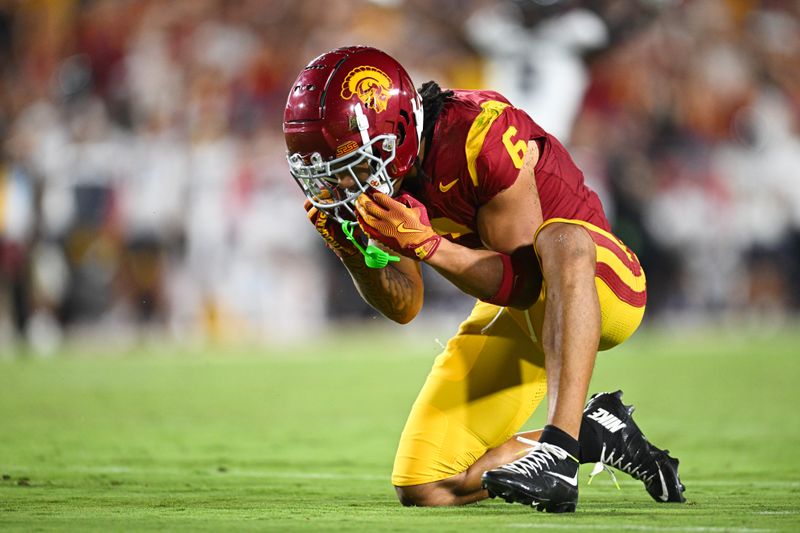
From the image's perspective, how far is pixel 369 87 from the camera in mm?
3777

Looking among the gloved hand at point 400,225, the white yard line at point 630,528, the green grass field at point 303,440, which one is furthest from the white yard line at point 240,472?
the gloved hand at point 400,225

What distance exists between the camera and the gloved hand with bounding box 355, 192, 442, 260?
3568 mm

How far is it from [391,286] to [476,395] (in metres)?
0.47

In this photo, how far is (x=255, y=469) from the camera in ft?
16.6

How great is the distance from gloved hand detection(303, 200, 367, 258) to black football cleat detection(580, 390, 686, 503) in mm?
915

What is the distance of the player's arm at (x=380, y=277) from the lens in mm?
4027

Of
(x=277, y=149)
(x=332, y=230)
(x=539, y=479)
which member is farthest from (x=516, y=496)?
(x=277, y=149)

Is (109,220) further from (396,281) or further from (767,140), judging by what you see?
(396,281)

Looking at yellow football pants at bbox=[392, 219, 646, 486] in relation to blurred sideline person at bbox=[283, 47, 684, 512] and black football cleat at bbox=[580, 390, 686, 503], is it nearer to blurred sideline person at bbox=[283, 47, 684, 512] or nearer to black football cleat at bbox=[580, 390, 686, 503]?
blurred sideline person at bbox=[283, 47, 684, 512]

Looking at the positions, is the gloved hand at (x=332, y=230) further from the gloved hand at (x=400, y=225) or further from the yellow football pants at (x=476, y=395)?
the yellow football pants at (x=476, y=395)

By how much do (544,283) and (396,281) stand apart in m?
0.68

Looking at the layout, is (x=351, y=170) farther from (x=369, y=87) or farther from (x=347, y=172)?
(x=369, y=87)

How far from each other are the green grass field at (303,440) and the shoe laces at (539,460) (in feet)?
0.45

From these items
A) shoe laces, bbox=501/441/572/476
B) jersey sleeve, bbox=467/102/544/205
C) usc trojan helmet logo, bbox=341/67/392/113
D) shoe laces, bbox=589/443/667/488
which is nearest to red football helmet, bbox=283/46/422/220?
usc trojan helmet logo, bbox=341/67/392/113
